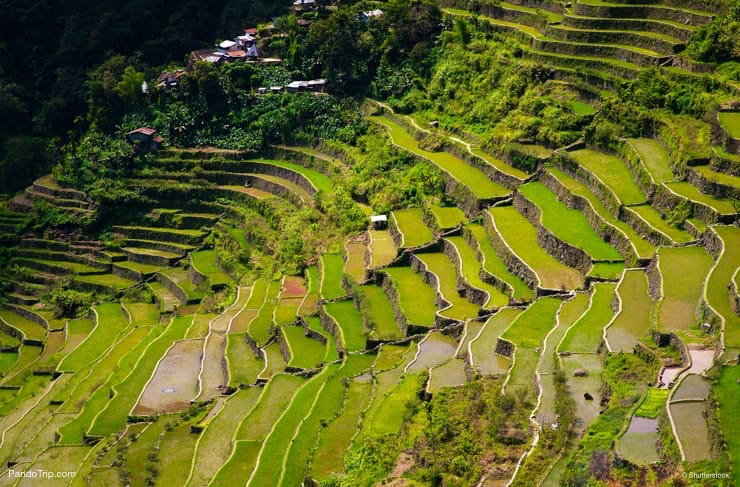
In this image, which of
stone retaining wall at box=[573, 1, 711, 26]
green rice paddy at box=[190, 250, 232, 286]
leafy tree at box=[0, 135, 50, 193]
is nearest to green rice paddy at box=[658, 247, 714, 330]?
stone retaining wall at box=[573, 1, 711, 26]

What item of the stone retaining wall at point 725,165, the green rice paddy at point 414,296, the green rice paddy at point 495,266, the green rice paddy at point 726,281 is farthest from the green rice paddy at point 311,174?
the green rice paddy at point 726,281

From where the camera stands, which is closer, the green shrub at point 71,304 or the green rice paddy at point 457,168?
the green rice paddy at point 457,168

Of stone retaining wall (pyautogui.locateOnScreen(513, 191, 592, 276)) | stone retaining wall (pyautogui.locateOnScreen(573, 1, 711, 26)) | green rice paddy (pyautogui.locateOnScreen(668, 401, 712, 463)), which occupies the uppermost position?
stone retaining wall (pyautogui.locateOnScreen(573, 1, 711, 26))

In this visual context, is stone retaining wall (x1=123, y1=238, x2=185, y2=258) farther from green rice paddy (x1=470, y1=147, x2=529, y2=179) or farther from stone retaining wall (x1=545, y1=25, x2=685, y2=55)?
stone retaining wall (x1=545, y1=25, x2=685, y2=55)

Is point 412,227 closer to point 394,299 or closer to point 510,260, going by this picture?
point 394,299

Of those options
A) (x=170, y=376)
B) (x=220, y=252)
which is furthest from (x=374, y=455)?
(x=220, y=252)

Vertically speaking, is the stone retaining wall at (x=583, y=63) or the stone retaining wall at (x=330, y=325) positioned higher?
the stone retaining wall at (x=583, y=63)

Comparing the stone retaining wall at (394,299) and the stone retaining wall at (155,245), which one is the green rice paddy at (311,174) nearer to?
the stone retaining wall at (155,245)
